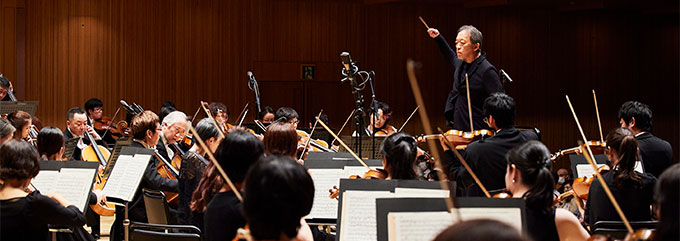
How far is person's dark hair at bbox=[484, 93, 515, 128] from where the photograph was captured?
364 centimetres

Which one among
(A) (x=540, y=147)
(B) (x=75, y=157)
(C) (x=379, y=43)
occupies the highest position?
(C) (x=379, y=43)

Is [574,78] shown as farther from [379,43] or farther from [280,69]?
[280,69]

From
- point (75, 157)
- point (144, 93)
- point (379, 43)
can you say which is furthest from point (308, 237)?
point (379, 43)

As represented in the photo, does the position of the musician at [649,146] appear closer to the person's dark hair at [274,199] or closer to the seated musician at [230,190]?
the seated musician at [230,190]

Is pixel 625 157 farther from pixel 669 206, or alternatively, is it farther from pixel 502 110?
pixel 669 206

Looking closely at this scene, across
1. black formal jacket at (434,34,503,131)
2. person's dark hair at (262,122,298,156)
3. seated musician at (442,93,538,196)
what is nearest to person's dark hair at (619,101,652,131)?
black formal jacket at (434,34,503,131)

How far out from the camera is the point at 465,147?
3930 millimetres

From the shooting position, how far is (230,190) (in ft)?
8.43

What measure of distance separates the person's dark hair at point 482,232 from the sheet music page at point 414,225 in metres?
1.21

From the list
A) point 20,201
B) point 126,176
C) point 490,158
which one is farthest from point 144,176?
point 490,158

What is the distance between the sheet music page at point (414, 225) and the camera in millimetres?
2236

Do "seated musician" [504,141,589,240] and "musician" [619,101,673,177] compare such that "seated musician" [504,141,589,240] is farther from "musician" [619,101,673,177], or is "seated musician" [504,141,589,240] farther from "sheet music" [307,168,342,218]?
"musician" [619,101,673,177]

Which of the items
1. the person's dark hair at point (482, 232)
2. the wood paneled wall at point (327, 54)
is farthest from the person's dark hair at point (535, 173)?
the wood paneled wall at point (327, 54)

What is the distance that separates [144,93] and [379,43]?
420 centimetres
